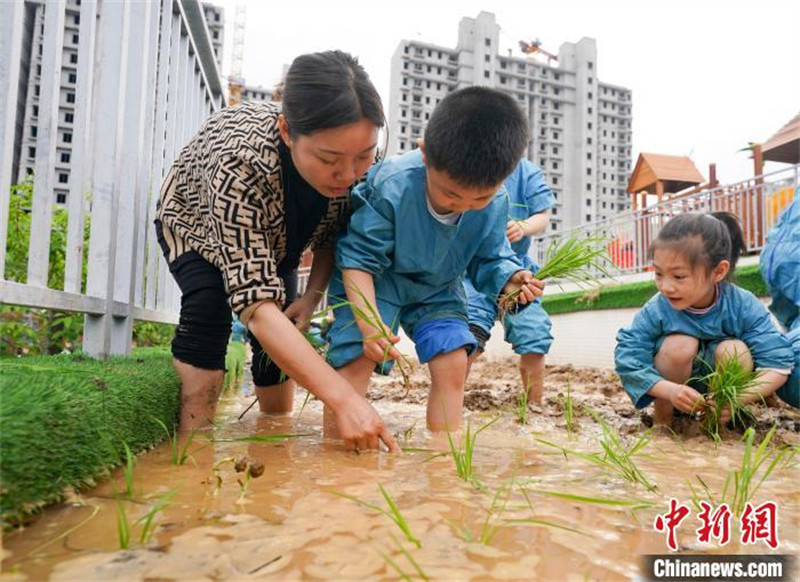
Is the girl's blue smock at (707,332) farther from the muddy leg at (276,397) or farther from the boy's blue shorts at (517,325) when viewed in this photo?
the muddy leg at (276,397)

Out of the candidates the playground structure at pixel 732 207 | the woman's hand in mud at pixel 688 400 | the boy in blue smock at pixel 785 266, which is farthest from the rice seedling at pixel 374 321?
the playground structure at pixel 732 207

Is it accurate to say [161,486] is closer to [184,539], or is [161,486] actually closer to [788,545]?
[184,539]

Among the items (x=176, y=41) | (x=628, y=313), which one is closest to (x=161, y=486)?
(x=176, y=41)

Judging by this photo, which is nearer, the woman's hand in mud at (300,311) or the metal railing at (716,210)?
the woman's hand in mud at (300,311)

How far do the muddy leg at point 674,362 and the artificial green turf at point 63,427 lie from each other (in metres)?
2.01

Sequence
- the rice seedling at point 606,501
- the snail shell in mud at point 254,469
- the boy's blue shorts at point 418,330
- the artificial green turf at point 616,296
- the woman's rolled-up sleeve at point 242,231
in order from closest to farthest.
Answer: the rice seedling at point 606,501 → the snail shell in mud at point 254,469 → the woman's rolled-up sleeve at point 242,231 → the boy's blue shorts at point 418,330 → the artificial green turf at point 616,296

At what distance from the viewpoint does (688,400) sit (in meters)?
2.31

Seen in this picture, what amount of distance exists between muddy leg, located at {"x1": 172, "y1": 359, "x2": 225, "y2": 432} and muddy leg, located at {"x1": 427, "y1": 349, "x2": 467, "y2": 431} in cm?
81

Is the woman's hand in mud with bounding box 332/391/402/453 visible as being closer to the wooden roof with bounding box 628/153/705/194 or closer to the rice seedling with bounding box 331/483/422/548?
the rice seedling with bounding box 331/483/422/548

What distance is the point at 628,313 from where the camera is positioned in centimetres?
691

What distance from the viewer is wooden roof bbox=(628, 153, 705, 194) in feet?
50.4

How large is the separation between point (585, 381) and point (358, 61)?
3.80 metres

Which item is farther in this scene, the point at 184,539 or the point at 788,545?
the point at 788,545

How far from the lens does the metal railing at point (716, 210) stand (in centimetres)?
789
